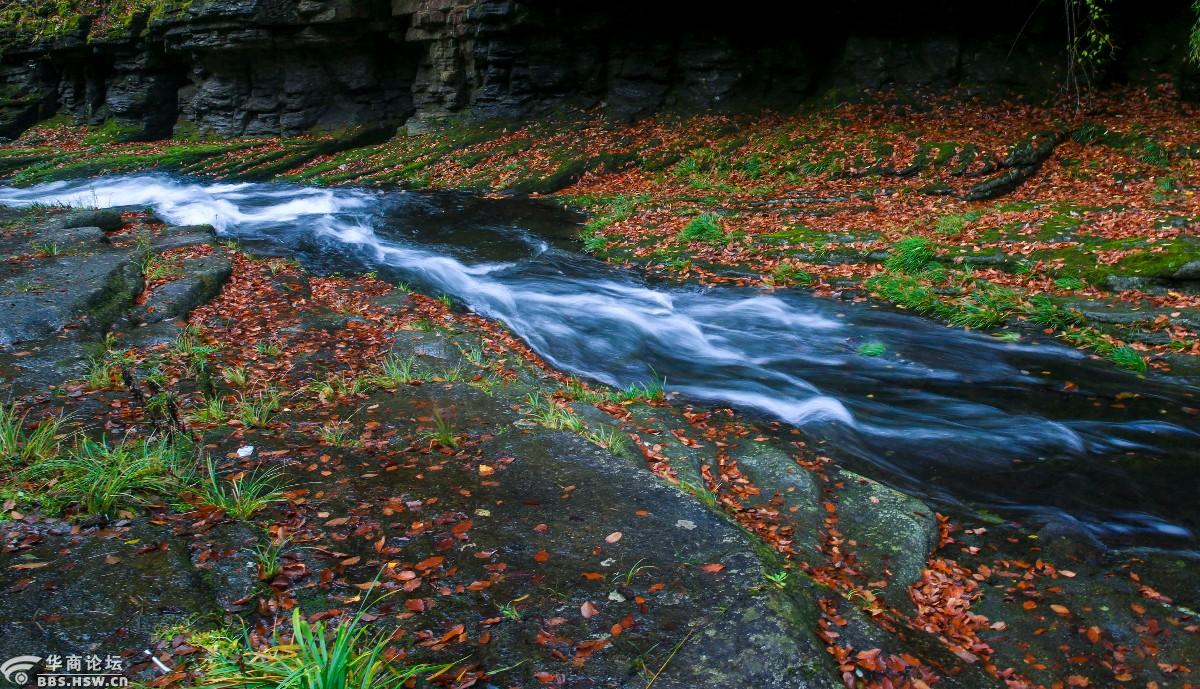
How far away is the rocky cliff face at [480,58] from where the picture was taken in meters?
18.3

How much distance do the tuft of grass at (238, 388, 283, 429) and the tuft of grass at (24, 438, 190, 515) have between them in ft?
3.30

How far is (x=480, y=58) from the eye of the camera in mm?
21750

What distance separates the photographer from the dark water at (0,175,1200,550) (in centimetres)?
619

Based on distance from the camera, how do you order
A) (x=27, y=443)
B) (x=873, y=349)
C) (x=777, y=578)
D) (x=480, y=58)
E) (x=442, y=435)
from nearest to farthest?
1. (x=777, y=578)
2. (x=27, y=443)
3. (x=442, y=435)
4. (x=873, y=349)
5. (x=480, y=58)

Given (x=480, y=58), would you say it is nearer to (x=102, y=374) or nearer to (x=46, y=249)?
(x=46, y=249)

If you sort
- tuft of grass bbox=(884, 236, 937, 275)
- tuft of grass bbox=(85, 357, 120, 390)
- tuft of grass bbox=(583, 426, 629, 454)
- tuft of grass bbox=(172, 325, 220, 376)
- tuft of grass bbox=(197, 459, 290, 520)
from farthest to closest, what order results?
1. tuft of grass bbox=(884, 236, 937, 275)
2. tuft of grass bbox=(172, 325, 220, 376)
3. tuft of grass bbox=(85, 357, 120, 390)
4. tuft of grass bbox=(583, 426, 629, 454)
5. tuft of grass bbox=(197, 459, 290, 520)

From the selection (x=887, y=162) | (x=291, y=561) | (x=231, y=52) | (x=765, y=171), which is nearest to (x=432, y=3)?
(x=231, y=52)

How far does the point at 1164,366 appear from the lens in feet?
26.3

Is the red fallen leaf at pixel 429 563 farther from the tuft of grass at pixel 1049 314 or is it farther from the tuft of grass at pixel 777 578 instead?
the tuft of grass at pixel 1049 314

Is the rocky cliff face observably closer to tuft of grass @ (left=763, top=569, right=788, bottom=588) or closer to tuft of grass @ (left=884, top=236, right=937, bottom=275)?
tuft of grass @ (left=884, top=236, right=937, bottom=275)

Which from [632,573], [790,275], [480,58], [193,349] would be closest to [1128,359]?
[790,275]

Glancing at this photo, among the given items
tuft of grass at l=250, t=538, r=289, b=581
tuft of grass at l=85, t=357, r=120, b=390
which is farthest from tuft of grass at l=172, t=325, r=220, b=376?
tuft of grass at l=250, t=538, r=289, b=581

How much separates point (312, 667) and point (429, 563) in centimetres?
117

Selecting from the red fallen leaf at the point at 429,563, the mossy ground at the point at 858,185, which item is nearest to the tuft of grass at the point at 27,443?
the red fallen leaf at the point at 429,563
